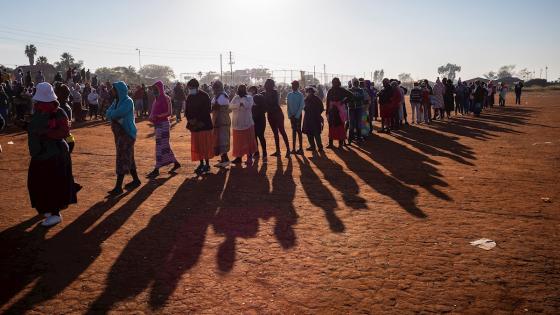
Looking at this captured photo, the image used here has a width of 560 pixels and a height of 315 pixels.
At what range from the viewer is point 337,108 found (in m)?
11.7

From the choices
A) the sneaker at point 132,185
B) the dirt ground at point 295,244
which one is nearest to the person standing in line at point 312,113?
the dirt ground at point 295,244

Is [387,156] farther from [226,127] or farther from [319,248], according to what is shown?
[319,248]

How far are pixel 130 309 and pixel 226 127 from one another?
626cm

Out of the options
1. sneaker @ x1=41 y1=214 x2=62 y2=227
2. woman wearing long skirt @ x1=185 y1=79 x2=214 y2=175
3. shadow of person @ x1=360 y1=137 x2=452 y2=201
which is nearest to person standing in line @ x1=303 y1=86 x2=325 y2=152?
shadow of person @ x1=360 y1=137 x2=452 y2=201

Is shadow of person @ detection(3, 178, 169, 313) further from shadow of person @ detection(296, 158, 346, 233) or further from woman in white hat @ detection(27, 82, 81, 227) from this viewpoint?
shadow of person @ detection(296, 158, 346, 233)

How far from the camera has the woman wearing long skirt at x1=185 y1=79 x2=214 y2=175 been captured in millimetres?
8414

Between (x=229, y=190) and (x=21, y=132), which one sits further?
(x=21, y=132)

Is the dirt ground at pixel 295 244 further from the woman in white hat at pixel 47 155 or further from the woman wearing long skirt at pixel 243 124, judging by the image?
the woman wearing long skirt at pixel 243 124

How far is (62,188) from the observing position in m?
5.48

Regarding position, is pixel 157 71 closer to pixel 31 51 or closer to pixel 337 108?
pixel 31 51

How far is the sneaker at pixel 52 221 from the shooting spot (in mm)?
5452

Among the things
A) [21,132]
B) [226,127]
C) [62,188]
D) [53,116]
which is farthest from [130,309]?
[21,132]

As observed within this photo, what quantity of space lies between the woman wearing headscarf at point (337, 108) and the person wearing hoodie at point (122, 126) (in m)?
5.78

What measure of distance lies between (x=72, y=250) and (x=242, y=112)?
5463 millimetres
